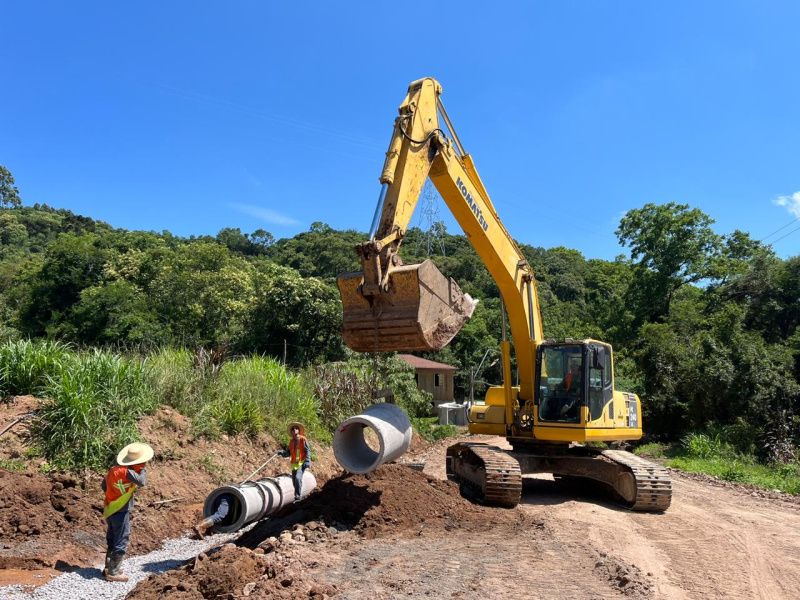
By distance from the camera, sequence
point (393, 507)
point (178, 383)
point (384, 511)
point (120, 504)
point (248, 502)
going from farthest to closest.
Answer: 1. point (178, 383)
2. point (393, 507)
3. point (384, 511)
4. point (248, 502)
5. point (120, 504)

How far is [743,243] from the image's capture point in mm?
34250

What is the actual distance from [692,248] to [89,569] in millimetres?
34021

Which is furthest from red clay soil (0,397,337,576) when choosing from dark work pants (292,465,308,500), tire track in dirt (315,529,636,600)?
tire track in dirt (315,529,636,600)

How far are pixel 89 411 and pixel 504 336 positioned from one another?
21.5ft

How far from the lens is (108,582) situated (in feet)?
19.4

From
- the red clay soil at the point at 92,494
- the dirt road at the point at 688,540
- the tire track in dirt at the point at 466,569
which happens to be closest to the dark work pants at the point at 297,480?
the red clay soil at the point at 92,494

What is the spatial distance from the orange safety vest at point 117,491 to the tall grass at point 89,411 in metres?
2.31

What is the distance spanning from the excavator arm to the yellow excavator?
13 millimetres

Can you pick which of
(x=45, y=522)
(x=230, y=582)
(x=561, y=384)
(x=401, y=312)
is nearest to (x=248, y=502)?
(x=230, y=582)

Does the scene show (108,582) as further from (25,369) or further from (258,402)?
(258,402)

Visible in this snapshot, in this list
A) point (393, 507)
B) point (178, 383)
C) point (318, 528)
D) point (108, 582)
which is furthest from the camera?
point (178, 383)

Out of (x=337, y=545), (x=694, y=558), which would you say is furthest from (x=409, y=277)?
(x=694, y=558)

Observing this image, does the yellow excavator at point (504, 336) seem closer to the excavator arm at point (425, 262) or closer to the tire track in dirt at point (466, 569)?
the excavator arm at point (425, 262)

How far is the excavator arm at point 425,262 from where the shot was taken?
632cm
